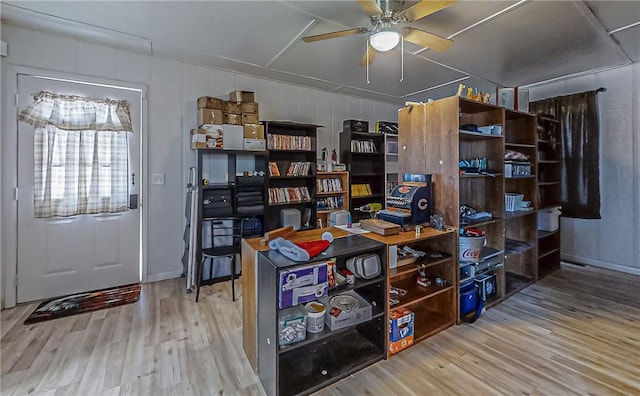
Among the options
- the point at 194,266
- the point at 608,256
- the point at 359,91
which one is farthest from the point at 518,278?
the point at 194,266

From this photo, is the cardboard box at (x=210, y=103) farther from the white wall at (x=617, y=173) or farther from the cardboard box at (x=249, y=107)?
the white wall at (x=617, y=173)

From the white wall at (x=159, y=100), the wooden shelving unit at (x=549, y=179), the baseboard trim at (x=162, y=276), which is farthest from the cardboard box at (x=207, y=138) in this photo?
the wooden shelving unit at (x=549, y=179)

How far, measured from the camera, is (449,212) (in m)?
2.48

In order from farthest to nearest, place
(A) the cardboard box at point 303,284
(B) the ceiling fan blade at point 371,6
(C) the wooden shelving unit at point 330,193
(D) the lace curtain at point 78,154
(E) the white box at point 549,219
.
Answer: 1. (C) the wooden shelving unit at point 330,193
2. (E) the white box at point 549,219
3. (D) the lace curtain at point 78,154
4. (B) the ceiling fan blade at point 371,6
5. (A) the cardboard box at point 303,284

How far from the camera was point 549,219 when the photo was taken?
375 cm

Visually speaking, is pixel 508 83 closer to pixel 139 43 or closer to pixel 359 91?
pixel 359 91

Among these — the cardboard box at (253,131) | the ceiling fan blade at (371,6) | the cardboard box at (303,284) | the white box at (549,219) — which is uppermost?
the ceiling fan blade at (371,6)

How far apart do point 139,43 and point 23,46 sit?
1.01m

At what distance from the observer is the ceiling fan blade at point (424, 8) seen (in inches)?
71.0

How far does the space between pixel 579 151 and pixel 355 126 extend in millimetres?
3203

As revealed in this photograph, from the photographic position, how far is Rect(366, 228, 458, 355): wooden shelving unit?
221cm

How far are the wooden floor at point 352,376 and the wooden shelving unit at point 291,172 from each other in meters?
Answer: 1.51

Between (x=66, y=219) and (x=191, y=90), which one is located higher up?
(x=191, y=90)

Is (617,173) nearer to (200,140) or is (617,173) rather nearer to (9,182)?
(200,140)
